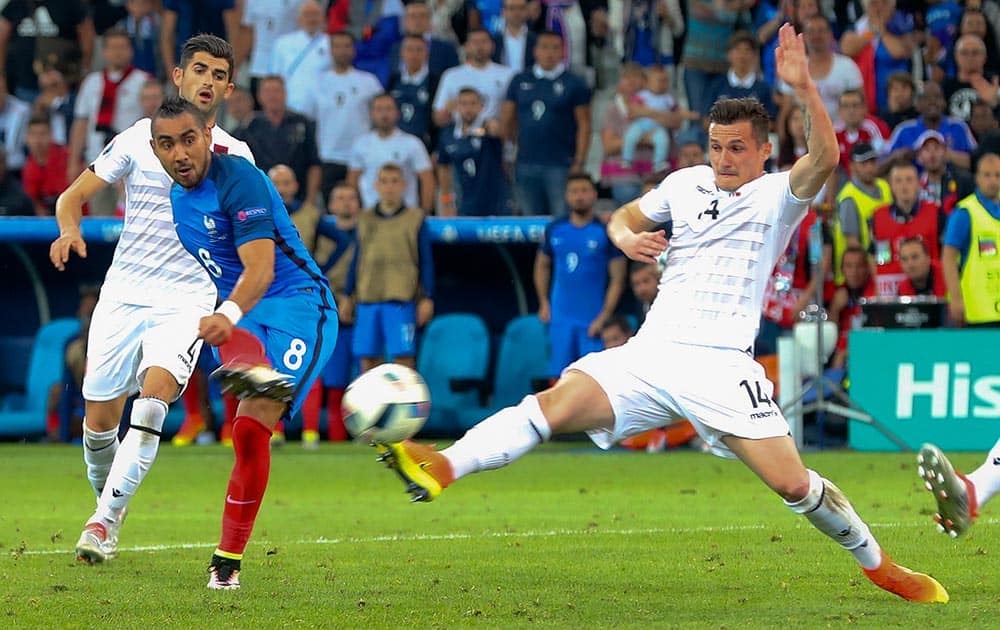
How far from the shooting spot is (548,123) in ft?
54.5

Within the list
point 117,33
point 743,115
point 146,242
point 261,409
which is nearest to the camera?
point 743,115

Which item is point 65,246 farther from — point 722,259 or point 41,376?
point 41,376

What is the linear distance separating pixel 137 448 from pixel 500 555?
1.79 metres

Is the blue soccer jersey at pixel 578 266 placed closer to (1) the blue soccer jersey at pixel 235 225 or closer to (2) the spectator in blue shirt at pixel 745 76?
(2) the spectator in blue shirt at pixel 745 76

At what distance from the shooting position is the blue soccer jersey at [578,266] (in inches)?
619

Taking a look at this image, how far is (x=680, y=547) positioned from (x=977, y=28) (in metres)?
9.63

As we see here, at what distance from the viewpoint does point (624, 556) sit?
8.29m

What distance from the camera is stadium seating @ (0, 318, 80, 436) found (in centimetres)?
1773

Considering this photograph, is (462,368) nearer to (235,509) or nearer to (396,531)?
(396,531)

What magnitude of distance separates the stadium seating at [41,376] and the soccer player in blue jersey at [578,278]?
499 cm

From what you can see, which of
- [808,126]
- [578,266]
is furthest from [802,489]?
[578,266]

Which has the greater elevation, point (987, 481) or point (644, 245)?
point (644, 245)

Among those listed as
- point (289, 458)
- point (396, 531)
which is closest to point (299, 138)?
point (289, 458)

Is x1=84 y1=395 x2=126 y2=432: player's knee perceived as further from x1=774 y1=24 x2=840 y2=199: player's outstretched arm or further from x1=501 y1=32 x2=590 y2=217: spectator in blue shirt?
x1=501 y1=32 x2=590 y2=217: spectator in blue shirt
